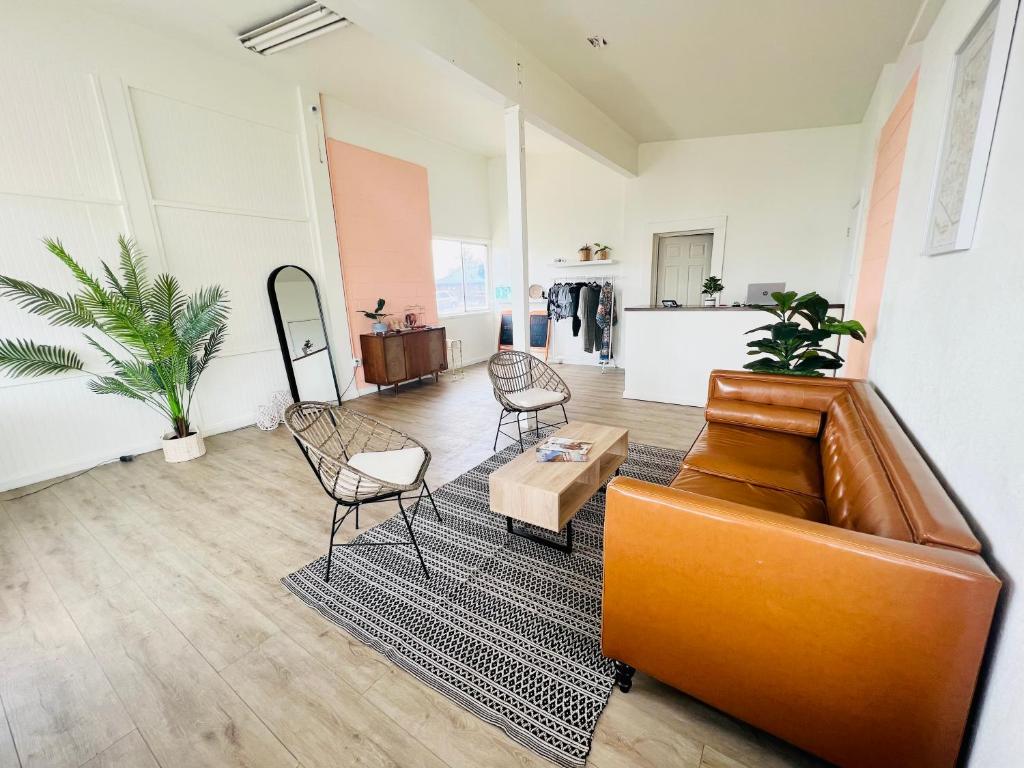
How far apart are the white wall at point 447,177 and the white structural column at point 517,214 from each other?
2.29 metres

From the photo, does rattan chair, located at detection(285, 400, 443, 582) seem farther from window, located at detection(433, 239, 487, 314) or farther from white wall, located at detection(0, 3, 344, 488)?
window, located at detection(433, 239, 487, 314)

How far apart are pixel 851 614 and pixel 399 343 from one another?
198 inches

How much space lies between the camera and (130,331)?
3119mm

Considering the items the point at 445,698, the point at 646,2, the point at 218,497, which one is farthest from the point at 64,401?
the point at 646,2

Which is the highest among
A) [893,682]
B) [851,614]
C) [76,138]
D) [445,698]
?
[76,138]

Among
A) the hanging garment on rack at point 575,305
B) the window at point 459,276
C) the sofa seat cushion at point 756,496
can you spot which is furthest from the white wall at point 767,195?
the sofa seat cushion at point 756,496

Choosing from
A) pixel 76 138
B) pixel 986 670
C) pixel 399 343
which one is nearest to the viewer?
pixel 986 670

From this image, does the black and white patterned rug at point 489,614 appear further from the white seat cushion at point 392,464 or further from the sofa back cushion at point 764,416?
the sofa back cushion at point 764,416

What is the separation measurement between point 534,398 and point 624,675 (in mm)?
2065

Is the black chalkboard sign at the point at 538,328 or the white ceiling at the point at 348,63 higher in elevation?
the white ceiling at the point at 348,63

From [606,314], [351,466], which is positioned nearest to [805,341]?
[351,466]

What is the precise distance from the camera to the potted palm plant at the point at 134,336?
292 centimetres

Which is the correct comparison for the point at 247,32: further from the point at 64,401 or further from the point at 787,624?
the point at 787,624

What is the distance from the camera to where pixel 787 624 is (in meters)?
1.02
